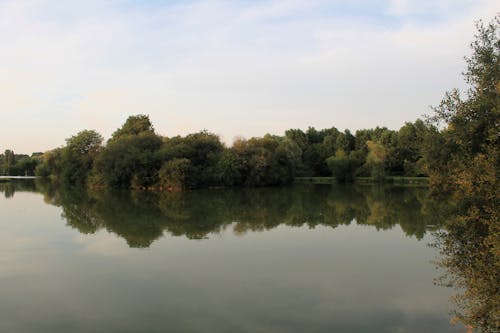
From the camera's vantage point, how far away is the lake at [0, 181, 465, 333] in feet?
25.0

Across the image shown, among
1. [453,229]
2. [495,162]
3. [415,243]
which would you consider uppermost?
[495,162]

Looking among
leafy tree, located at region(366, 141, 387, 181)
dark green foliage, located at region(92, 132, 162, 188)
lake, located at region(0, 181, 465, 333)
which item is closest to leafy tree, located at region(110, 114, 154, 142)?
dark green foliage, located at region(92, 132, 162, 188)

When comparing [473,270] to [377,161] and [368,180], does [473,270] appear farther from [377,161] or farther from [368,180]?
[368,180]

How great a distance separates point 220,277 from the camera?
10547mm

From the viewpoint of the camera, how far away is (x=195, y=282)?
10117 mm

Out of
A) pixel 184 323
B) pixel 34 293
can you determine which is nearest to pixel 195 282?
pixel 184 323

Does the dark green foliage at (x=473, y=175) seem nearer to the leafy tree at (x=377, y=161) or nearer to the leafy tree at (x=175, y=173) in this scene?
the leafy tree at (x=175, y=173)

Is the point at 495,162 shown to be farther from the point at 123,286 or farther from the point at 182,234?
the point at 182,234

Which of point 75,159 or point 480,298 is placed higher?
point 75,159

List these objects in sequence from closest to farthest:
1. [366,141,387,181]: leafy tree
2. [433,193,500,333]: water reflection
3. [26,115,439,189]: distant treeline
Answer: [433,193,500,333]: water reflection < [26,115,439,189]: distant treeline < [366,141,387,181]: leafy tree

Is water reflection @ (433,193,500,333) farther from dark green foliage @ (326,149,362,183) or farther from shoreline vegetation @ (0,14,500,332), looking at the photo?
dark green foliage @ (326,149,362,183)

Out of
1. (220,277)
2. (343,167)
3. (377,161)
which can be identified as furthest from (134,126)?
(220,277)

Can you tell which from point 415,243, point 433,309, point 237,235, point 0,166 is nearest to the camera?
point 433,309

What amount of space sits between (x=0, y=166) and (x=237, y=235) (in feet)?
441
